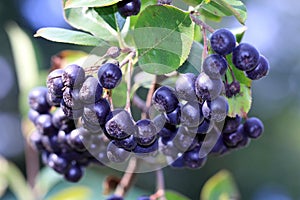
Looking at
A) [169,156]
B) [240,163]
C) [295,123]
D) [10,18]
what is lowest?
[240,163]

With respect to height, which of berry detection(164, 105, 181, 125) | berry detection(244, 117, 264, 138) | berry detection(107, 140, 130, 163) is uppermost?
berry detection(164, 105, 181, 125)

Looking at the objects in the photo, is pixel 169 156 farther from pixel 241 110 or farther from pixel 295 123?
pixel 295 123

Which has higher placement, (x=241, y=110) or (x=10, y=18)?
(x=241, y=110)

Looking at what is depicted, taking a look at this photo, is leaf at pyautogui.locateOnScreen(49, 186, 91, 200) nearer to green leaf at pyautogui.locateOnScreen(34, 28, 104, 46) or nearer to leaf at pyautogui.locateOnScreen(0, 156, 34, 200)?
leaf at pyautogui.locateOnScreen(0, 156, 34, 200)

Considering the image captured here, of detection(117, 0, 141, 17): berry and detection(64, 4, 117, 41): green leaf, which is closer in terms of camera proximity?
detection(117, 0, 141, 17): berry

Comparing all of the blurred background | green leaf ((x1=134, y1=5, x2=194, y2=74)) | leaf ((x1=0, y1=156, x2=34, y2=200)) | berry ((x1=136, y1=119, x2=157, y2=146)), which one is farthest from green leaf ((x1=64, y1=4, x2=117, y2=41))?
the blurred background

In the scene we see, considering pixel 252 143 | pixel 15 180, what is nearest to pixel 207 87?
pixel 15 180

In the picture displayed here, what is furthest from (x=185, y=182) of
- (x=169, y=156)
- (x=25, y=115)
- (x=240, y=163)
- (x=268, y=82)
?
(x=169, y=156)
